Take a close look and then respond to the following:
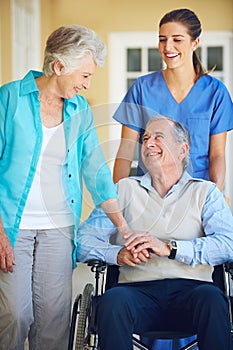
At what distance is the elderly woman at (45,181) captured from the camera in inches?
97.7

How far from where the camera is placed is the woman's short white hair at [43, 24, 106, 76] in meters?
2.46

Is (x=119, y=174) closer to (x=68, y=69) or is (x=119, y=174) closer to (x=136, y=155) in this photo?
(x=136, y=155)

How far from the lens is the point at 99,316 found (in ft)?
8.25

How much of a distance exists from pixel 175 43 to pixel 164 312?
112cm

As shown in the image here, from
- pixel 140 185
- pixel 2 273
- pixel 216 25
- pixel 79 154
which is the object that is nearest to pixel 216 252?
pixel 140 185

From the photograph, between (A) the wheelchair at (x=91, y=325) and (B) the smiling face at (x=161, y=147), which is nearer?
(A) the wheelchair at (x=91, y=325)

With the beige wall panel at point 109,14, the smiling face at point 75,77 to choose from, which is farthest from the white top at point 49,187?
the beige wall panel at point 109,14

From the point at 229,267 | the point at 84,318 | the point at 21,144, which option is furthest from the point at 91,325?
the point at 21,144

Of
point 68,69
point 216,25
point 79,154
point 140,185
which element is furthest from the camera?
point 216,25

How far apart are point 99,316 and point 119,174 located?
0.73 m

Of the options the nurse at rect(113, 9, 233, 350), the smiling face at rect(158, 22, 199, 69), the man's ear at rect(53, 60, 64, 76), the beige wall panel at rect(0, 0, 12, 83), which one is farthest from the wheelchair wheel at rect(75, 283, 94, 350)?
the beige wall panel at rect(0, 0, 12, 83)

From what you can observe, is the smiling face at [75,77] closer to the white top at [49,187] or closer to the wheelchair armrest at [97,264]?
the white top at [49,187]

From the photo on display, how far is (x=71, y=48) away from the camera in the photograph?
2.46 m

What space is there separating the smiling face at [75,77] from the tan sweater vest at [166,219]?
57 cm
